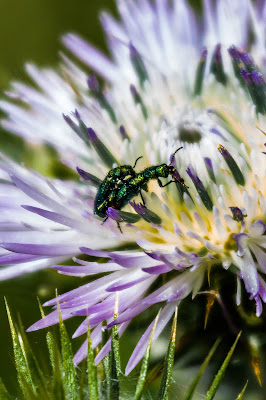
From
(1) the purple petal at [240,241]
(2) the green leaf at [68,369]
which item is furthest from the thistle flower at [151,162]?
(2) the green leaf at [68,369]

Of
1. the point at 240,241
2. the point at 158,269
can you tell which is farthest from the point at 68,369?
the point at 240,241

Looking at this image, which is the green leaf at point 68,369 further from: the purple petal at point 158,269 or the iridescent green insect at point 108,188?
the iridescent green insect at point 108,188

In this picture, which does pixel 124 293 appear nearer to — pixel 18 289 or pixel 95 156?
pixel 18 289

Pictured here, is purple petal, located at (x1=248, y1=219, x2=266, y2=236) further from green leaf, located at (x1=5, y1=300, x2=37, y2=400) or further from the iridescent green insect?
green leaf, located at (x1=5, y1=300, x2=37, y2=400)

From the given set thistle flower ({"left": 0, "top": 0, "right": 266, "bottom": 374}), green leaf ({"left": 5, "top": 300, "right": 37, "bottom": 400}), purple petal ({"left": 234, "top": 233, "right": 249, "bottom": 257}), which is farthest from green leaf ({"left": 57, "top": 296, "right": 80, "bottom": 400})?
purple petal ({"left": 234, "top": 233, "right": 249, "bottom": 257})

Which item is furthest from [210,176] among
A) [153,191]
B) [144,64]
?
[144,64]

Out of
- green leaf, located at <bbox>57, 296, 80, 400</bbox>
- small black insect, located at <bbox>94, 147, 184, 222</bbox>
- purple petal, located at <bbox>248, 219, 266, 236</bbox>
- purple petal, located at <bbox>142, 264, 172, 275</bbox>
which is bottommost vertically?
green leaf, located at <bbox>57, 296, 80, 400</bbox>
